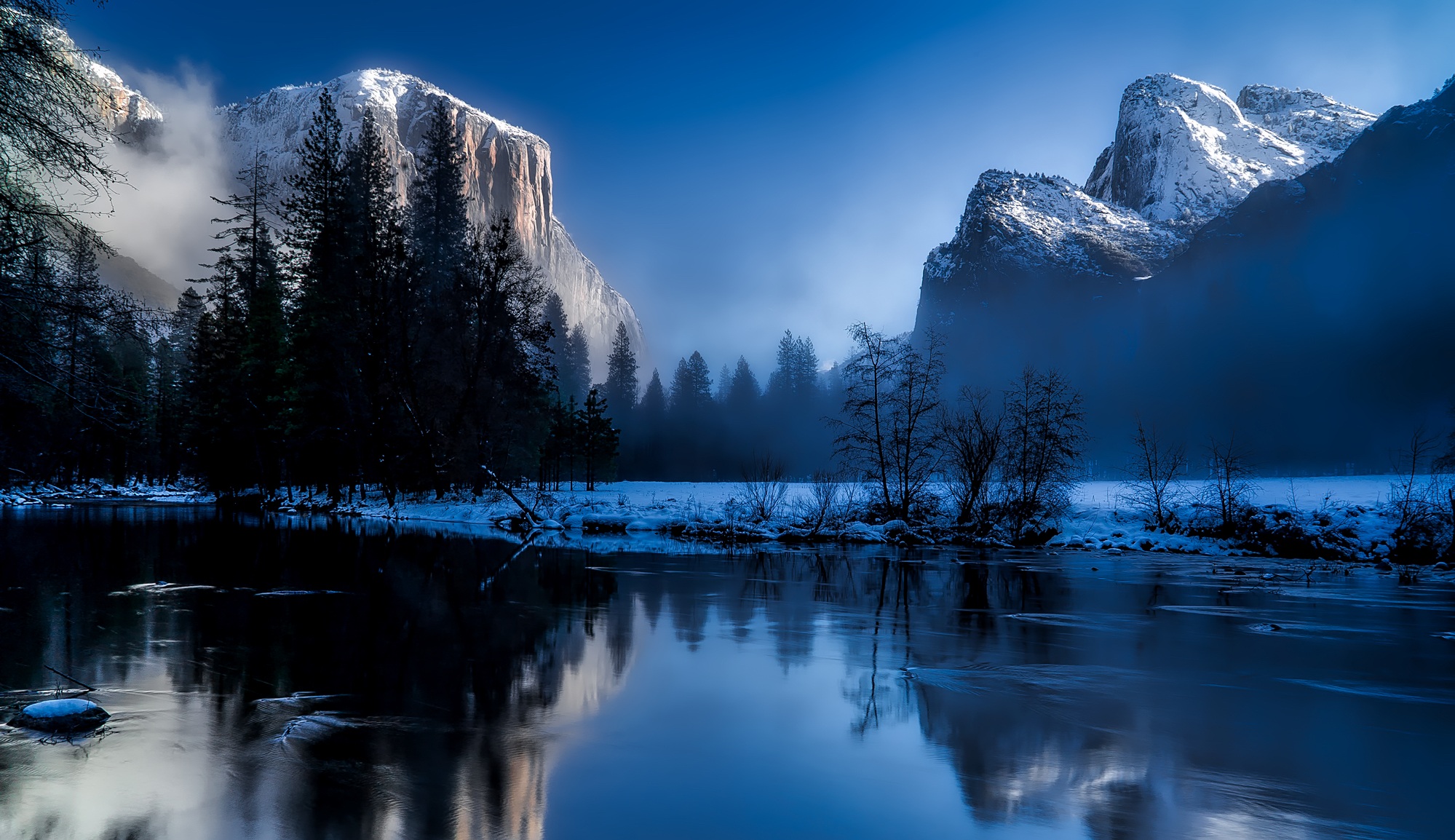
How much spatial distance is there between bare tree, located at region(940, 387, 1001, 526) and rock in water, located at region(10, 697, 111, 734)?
1064 inches

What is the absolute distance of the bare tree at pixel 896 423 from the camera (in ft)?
99.3

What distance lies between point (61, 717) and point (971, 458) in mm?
27649

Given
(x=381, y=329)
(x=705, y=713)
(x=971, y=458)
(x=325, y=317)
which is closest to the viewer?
(x=705, y=713)

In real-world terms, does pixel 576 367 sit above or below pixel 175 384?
above

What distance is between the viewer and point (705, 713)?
6340mm

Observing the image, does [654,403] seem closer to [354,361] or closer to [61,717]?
[354,361]

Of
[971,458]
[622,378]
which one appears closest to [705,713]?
[971,458]

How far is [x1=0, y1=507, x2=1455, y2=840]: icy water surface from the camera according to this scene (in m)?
4.19

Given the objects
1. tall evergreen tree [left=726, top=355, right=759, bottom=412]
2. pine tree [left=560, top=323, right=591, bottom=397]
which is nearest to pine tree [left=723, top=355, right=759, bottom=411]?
tall evergreen tree [left=726, top=355, right=759, bottom=412]

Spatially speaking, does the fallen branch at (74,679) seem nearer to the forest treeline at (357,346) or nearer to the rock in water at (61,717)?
the rock in water at (61,717)

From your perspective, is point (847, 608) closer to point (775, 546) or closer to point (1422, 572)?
point (775, 546)

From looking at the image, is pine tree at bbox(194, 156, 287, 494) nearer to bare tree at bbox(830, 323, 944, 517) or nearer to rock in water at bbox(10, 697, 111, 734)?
bare tree at bbox(830, 323, 944, 517)

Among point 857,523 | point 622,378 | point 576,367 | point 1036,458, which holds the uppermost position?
point 576,367

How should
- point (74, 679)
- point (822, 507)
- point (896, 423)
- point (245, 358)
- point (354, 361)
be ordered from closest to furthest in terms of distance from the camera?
point (74, 679) < point (822, 507) < point (896, 423) < point (354, 361) < point (245, 358)
